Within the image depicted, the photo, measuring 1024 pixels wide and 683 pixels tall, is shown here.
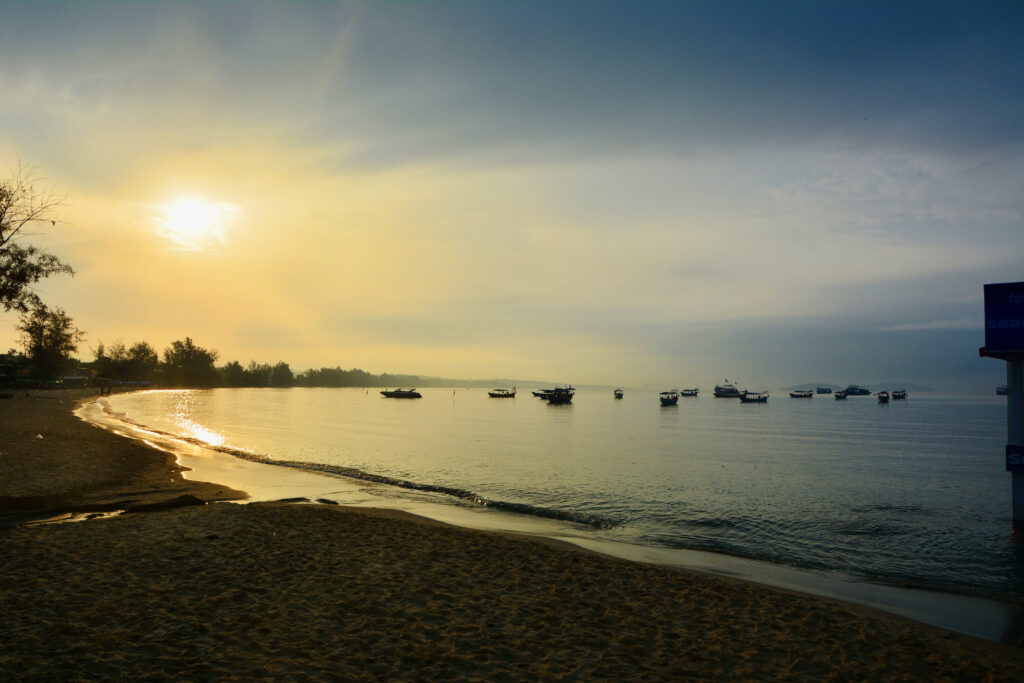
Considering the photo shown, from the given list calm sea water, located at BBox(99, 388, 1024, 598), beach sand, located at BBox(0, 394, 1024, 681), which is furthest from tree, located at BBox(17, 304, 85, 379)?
beach sand, located at BBox(0, 394, 1024, 681)

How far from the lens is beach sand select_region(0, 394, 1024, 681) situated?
6684mm

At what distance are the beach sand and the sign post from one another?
32.7ft

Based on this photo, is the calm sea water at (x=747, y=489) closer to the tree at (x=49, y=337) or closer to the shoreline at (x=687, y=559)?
the shoreline at (x=687, y=559)

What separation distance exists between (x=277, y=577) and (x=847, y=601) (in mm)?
10815

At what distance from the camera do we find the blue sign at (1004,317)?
15.5m

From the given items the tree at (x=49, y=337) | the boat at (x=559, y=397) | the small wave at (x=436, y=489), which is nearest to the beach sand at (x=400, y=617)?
the small wave at (x=436, y=489)

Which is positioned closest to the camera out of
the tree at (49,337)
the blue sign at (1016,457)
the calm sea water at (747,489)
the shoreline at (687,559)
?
the shoreline at (687,559)

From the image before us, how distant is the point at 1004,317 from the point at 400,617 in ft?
58.1

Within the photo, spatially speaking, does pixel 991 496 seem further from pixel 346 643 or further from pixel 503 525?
pixel 346 643

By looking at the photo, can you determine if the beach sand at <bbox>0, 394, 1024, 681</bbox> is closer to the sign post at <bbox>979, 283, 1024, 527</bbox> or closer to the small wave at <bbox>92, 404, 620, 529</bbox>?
the small wave at <bbox>92, 404, 620, 529</bbox>

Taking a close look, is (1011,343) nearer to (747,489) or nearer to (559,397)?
(747,489)

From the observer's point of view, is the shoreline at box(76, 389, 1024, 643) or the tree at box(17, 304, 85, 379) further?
the tree at box(17, 304, 85, 379)

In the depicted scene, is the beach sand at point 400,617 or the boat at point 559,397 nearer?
the beach sand at point 400,617

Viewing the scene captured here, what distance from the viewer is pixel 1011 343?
15508 mm
